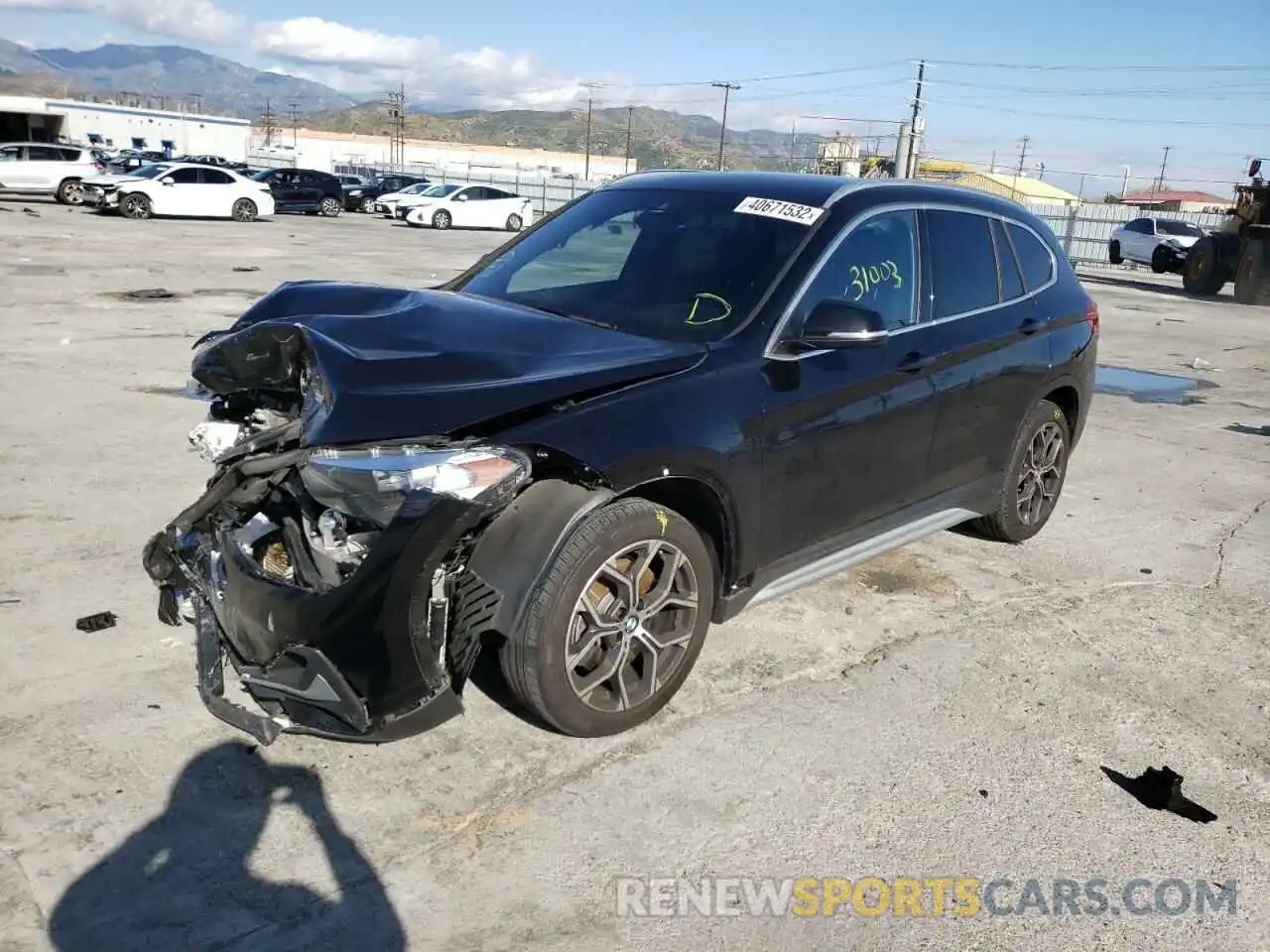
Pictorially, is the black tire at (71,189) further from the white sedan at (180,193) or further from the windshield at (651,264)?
the windshield at (651,264)

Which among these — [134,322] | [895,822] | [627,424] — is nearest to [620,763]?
[895,822]

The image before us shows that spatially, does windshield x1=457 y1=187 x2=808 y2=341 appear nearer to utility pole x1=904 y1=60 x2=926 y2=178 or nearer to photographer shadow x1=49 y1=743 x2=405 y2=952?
photographer shadow x1=49 y1=743 x2=405 y2=952

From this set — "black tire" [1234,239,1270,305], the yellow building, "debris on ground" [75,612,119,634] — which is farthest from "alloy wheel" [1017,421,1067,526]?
the yellow building

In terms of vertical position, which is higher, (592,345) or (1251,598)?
(592,345)

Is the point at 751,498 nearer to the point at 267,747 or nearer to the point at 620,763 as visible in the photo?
the point at 620,763

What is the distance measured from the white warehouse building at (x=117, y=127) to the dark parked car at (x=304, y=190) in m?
37.4

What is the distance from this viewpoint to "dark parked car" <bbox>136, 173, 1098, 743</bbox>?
9.03 feet

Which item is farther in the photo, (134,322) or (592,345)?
(134,322)

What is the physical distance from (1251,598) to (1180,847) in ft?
7.98

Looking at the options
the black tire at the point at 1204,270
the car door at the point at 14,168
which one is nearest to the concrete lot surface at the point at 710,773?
the black tire at the point at 1204,270

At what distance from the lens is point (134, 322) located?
34.9 ft

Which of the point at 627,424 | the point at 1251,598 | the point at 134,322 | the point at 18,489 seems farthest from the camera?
the point at 134,322

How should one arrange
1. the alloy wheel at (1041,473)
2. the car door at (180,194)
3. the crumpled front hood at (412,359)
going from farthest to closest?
the car door at (180,194) → the alloy wheel at (1041,473) → the crumpled front hood at (412,359)

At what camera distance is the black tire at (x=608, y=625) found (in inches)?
115
